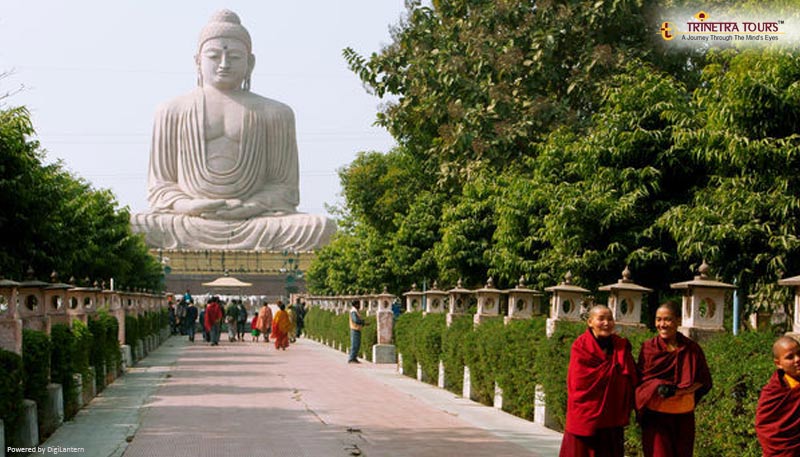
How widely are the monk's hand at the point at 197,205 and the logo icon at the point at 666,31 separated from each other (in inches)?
1462

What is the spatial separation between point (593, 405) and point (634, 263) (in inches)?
319

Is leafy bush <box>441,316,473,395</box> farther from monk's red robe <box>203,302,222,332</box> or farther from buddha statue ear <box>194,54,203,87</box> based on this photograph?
buddha statue ear <box>194,54,203,87</box>

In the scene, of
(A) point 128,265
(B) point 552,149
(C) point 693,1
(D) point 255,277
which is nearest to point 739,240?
(B) point 552,149

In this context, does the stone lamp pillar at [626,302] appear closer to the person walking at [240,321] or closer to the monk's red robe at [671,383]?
the monk's red robe at [671,383]

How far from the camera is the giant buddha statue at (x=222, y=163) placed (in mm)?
56844

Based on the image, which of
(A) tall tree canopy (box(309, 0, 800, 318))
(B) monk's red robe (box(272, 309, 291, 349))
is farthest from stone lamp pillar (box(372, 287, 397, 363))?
(B) monk's red robe (box(272, 309, 291, 349))

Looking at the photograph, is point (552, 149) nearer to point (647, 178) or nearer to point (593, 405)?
point (647, 178)

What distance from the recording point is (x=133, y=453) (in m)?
10.5

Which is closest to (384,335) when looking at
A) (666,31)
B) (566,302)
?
(666,31)

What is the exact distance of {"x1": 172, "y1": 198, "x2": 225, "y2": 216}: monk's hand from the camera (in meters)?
56.6

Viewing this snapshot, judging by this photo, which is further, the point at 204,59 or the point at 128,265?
the point at 204,59

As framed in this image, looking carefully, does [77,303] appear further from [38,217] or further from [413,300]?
[413,300]

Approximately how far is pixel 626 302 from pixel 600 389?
426cm

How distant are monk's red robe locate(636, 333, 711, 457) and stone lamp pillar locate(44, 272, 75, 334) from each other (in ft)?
25.3
